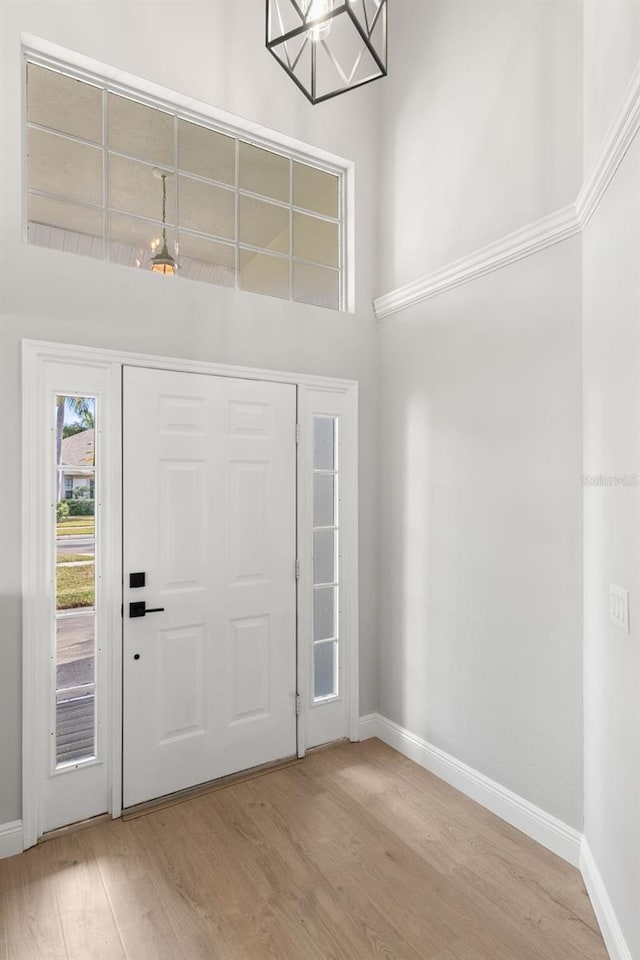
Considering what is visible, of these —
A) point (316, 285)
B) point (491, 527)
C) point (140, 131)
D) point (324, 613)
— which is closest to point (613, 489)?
point (491, 527)

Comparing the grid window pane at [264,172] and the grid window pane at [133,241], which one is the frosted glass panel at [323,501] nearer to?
the grid window pane at [133,241]

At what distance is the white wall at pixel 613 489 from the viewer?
1618mm

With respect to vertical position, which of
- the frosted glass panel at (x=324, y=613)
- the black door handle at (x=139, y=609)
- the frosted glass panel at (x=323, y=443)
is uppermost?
the frosted glass panel at (x=323, y=443)

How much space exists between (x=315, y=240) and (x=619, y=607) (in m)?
2.52

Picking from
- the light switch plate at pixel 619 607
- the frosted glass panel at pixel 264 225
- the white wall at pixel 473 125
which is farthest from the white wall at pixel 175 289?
the light switch plate at pixel 619 607

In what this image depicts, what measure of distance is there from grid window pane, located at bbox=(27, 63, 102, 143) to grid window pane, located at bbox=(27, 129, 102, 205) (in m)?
0.05

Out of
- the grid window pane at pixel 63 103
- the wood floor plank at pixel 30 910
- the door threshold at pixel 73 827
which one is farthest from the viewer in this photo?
the grid window pane at pixel 63 103

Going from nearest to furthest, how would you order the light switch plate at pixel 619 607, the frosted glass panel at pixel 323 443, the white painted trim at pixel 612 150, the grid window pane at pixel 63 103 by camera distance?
the white painted trim at pixel 612 150 → the light switch plate at pixel 619 607 → the grid window pane at pixel 63 103 → the frosted glass panel at pixel 323 443

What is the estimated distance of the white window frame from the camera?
2400 millimetres

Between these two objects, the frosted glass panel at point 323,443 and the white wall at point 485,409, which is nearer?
the white wall at point 485,409

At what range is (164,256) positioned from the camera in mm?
2723

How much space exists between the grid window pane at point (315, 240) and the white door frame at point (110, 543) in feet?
2.44

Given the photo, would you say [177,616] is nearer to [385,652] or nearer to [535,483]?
[385,652]

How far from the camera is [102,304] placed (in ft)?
8.11
